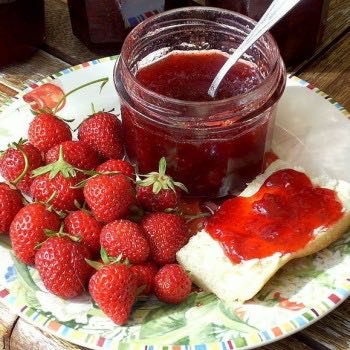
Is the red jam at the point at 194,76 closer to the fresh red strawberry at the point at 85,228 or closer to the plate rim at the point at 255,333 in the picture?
the fresh red strawberry at the point at 85,228

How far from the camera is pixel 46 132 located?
65.6 inches

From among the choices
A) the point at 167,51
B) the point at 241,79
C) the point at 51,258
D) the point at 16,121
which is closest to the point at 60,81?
the point at 16,121

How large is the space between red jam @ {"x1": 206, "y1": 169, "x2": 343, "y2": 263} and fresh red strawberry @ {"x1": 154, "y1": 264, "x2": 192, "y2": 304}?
0.11m

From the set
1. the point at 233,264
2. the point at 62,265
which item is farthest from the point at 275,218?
the point at 62,265

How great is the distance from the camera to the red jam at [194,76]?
1.66 m

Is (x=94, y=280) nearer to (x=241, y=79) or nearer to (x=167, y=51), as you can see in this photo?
(x=241, y=79)

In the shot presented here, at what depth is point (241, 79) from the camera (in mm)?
1694

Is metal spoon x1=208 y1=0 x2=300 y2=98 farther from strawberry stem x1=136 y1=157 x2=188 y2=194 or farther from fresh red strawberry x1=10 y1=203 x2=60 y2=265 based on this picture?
fresh red strawberry x1=10 y1=203 x2=60 y2=265

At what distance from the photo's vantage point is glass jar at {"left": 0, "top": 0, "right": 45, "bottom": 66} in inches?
79.5

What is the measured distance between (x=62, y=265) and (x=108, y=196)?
0.54ft

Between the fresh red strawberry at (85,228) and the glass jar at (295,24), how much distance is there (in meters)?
0.82

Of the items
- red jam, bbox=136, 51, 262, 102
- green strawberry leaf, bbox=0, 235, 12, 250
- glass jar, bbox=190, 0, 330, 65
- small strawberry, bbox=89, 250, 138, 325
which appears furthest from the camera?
glass jar, bbox=190, 0, 330, 65

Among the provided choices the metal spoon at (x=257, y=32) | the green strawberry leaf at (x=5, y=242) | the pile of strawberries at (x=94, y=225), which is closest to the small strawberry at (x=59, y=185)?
the pile of strawberries at (x=94, y=225)

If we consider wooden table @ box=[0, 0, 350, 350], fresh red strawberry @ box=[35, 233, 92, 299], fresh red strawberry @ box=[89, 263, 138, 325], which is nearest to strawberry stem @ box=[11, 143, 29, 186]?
fresh red strawberry @ box=[35, 233, 92, 299]
